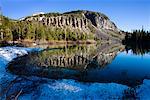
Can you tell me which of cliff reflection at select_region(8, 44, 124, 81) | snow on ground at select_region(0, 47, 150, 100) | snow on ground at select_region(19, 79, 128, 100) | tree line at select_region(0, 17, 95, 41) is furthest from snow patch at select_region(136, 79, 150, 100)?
tree line at select_region(0, 17, 95, 41)

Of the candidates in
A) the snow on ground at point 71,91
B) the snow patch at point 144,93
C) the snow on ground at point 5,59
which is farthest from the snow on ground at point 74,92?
the snow on ground at point 5,59

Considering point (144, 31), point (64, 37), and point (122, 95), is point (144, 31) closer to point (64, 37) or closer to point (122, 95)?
point (64, 37)

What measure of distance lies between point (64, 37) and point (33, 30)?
35.1 metres

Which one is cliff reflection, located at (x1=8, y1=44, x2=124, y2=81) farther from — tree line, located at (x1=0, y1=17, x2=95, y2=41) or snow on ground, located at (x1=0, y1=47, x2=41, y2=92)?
tree line, located at (x1=0, y1=17, x2=95, y2=41)

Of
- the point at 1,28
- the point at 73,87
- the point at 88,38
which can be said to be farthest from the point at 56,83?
the point at 88,38

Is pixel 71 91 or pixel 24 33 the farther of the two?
pixel 24 33

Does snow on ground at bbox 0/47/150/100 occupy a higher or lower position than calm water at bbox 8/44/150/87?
higher

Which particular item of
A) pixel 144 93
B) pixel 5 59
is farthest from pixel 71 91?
pixel 5 59

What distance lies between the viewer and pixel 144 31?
118000 mm

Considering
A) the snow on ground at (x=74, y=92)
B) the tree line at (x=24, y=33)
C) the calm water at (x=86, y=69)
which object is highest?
the tree line at (x=24, y=33)

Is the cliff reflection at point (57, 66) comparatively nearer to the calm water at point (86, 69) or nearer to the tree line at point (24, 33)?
the calm water at point (86, 69)

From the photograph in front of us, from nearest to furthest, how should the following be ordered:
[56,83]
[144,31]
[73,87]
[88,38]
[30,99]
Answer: [30,99] < [73,87] < [56,83] < [144,31] < [88,38]

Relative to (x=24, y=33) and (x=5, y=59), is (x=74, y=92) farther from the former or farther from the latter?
(x=24, y=33)

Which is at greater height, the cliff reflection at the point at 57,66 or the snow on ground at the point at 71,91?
the snow on ground at the point at 71,91
